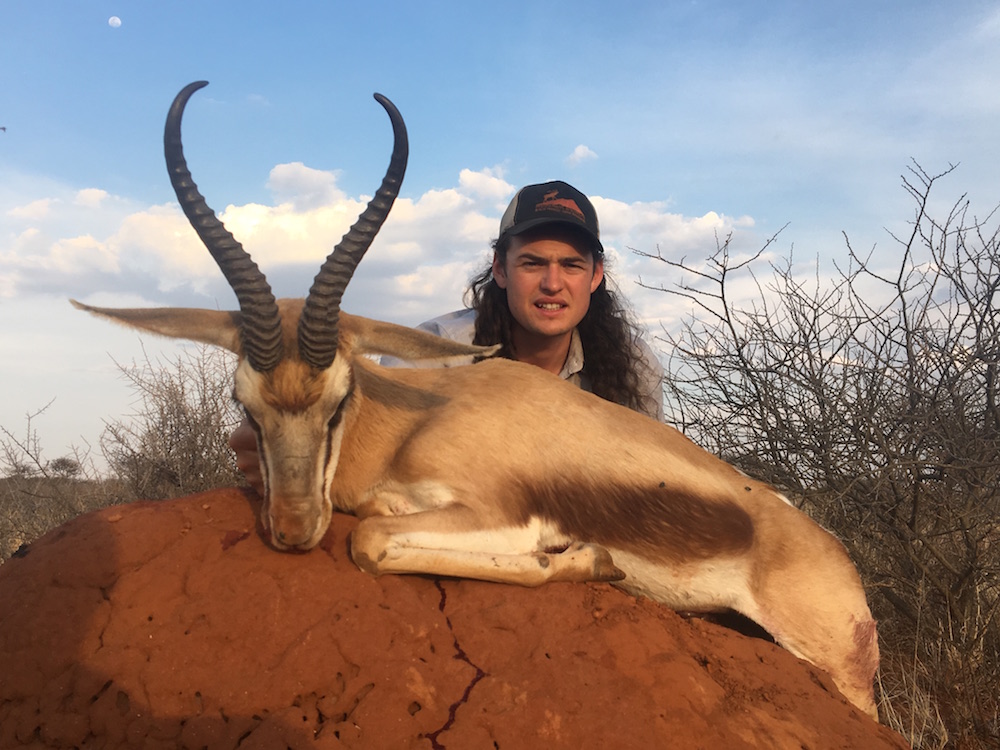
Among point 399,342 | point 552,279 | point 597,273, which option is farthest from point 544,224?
point 399,342

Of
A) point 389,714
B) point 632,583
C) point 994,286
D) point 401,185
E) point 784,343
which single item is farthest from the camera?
point 784,343

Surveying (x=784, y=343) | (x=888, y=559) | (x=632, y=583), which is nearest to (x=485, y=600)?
(x=632, y=583)

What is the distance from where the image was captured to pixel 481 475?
3762 mm

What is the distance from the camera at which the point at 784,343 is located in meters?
7.08

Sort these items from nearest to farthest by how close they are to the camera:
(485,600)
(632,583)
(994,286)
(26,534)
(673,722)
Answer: (673,722), (485,600), (632,583), (994,286), (26,534)

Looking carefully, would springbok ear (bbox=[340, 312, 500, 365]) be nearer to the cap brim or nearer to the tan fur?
the tan fur

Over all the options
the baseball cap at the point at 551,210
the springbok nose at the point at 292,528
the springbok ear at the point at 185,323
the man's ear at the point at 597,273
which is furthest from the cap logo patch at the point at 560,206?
the springbok nose at the point at 292,528

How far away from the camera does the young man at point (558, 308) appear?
655 centimetres

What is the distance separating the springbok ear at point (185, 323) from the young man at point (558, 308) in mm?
3196

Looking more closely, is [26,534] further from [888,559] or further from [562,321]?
[888,559]

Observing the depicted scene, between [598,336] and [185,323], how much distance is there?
14.7 ft

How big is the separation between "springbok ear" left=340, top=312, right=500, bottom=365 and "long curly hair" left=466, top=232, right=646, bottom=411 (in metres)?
3.24

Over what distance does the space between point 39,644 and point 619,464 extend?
2.68 metres

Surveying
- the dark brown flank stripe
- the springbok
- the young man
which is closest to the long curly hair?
the young man
